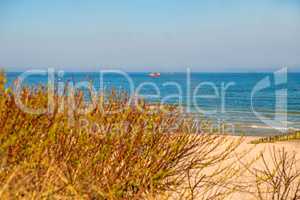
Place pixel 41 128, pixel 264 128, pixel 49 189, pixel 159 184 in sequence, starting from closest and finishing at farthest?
pixel 49 189
pixel 41 128
pixel 159 184
pixel 264 128

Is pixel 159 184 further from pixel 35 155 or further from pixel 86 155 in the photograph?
pixel 35 155

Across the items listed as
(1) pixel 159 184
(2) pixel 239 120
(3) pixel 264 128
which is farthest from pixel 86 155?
(2) pixel 239 120

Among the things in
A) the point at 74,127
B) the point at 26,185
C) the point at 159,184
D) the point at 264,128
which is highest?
the point at 74,127

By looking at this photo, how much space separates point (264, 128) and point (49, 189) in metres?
22.2

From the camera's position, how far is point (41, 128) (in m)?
5.04

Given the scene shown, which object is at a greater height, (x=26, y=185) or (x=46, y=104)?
(x=46, y=104)

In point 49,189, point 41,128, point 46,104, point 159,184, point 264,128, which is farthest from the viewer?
point 264,128

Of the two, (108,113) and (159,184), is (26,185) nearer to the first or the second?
(108,113)

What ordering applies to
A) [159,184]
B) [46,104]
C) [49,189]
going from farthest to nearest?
1. [159,184]
2. [46,104]
3. [49,189]

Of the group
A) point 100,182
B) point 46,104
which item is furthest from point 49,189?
point 46,104

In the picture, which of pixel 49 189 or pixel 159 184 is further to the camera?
pixel 159 184

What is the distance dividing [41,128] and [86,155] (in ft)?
1.87

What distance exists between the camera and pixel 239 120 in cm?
2919

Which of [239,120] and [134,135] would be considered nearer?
[134,135]
